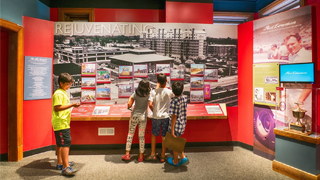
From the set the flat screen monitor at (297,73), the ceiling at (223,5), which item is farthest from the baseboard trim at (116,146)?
the ceiling at (223,5)

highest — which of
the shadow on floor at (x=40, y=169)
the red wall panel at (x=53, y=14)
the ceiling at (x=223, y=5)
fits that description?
the ceiling at (x=223, y=5)

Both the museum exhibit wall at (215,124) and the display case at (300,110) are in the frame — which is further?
the museum exhibit wall at (215,124)

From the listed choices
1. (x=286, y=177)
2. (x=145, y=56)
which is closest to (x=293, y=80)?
(x=286, y=177)

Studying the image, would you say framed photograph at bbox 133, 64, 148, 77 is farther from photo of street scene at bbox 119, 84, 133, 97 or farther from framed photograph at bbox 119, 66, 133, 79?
photo of street scene at bbox 119, 84, 133, 97

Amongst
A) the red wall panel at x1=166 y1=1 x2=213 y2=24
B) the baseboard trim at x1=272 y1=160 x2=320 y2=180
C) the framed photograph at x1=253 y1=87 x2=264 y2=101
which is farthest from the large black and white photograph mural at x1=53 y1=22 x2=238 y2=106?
the baseboard trim at x1=272 y1=160 x2=320 y2=180

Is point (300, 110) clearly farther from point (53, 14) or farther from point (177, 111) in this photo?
point (53, 14)

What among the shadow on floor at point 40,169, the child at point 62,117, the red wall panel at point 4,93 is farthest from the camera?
the red wall panel at point 4,93

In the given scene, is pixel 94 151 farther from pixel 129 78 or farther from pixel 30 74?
pixel 30 74

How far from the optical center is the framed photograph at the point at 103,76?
3760 mm

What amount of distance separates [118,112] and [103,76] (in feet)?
2.86

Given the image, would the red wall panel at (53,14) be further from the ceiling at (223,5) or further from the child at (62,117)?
the child at (62,117)

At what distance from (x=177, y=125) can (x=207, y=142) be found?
1.49 m

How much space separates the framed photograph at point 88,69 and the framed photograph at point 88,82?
107 mm

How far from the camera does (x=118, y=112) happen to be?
3586 millimetres
